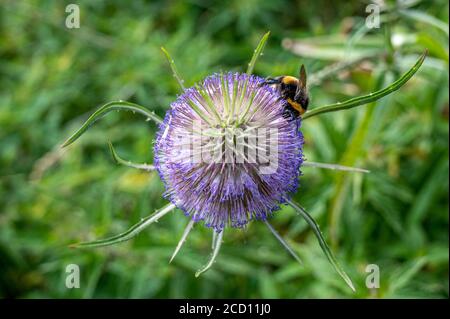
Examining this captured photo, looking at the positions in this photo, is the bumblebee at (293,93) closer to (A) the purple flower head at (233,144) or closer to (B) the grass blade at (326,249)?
(A) the purple flower head at (233,144)

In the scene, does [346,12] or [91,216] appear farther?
[346,12]

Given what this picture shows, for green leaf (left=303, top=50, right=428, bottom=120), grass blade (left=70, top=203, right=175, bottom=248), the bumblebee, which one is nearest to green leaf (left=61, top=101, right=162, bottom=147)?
grass blade (left=70, top=203, right=175, bottom=248)

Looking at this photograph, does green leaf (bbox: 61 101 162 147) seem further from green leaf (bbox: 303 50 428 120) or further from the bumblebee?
green leaf (bbox: 303 50 428 120)

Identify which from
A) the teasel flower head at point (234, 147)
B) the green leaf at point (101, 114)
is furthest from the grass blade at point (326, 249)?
the green leaf at point (101, 114)

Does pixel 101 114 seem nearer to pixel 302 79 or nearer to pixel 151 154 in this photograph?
pixel 302 79

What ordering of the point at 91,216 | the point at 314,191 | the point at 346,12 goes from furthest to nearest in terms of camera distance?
the point at 346,12 → the point at 91,216 → the point at 314,191

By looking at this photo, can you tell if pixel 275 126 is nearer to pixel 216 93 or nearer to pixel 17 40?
pixel 216 93

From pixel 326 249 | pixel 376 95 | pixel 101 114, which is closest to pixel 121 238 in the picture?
pixel 101 114

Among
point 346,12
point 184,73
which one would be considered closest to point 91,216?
point 184,73
